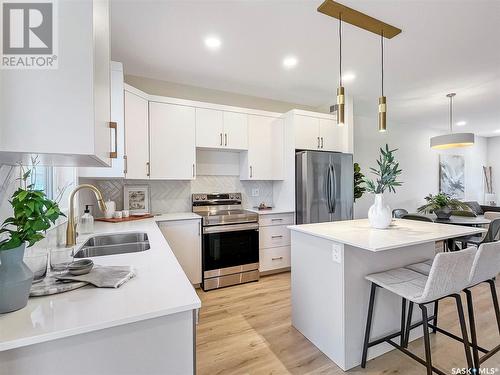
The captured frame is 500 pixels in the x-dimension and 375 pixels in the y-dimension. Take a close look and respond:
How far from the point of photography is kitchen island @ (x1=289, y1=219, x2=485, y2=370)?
169cm

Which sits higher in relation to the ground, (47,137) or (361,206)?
(47,137)

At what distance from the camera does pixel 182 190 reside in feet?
11.4

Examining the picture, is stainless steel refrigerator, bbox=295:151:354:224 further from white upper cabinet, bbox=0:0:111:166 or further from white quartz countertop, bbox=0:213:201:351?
white upper cabinet, bbox=0:0:111:166

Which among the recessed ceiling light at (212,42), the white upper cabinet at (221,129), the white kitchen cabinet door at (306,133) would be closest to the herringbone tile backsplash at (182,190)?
the white upper cabinet at (221,129)

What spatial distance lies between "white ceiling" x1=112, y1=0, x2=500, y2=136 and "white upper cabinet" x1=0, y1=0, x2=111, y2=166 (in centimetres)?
156

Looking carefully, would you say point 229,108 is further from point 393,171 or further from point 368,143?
point 368,143

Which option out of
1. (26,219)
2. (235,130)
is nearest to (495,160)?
(235,130)

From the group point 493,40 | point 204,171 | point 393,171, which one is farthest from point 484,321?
point 204,171

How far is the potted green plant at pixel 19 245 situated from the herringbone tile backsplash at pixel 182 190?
2.20 meters

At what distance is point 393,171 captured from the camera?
199cm

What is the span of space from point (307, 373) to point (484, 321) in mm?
1858

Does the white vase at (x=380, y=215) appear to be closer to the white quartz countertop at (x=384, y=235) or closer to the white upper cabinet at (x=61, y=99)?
the white quartz countertop at (x=384, y=235)

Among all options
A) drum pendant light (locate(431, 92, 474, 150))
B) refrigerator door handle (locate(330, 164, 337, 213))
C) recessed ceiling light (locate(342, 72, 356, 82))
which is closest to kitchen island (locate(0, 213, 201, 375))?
refrigerator door handle (locate(330, 164, 337, 213))

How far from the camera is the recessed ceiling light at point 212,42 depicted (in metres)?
2.41
